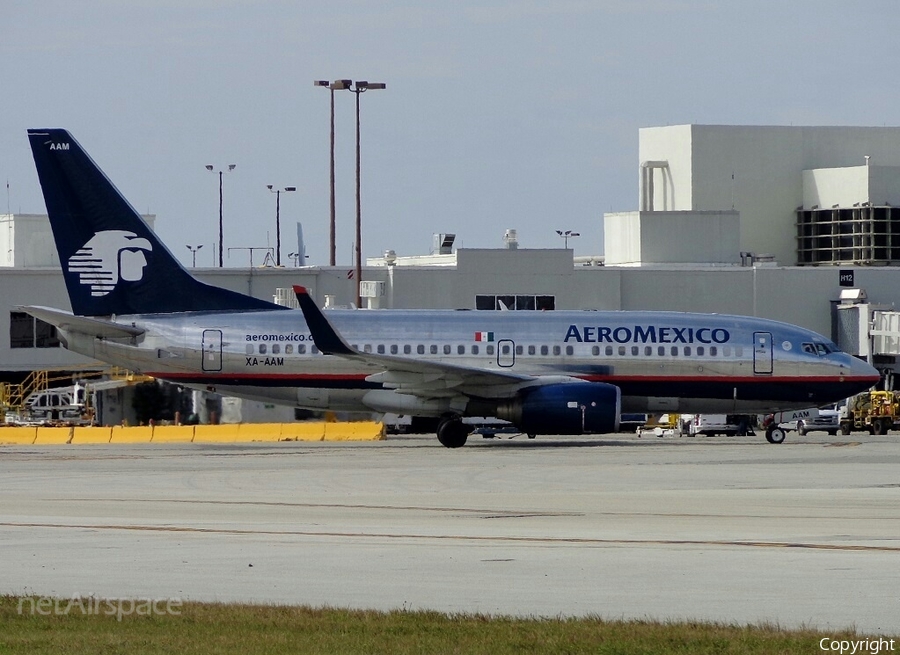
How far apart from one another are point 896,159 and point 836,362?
180ft

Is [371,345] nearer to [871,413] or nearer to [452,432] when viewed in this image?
[452,432]

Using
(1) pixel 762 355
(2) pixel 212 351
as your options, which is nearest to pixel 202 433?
(2) pixel 212 351

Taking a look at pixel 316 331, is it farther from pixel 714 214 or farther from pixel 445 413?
pixel 714 214

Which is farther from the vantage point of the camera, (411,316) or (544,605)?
(411,316)

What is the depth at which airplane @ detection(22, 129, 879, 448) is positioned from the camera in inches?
1480

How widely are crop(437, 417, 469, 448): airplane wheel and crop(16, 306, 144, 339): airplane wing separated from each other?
8.53m

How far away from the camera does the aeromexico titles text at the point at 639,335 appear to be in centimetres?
3853

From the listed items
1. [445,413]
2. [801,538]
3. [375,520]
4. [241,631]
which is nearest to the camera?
[241,631]

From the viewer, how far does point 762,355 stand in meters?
38.8

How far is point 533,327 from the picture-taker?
3872 centimetres

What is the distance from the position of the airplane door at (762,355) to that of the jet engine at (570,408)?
15.0 ft

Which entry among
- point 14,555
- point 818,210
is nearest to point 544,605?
point 14,555

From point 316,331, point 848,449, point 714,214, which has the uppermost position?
point 714,214
